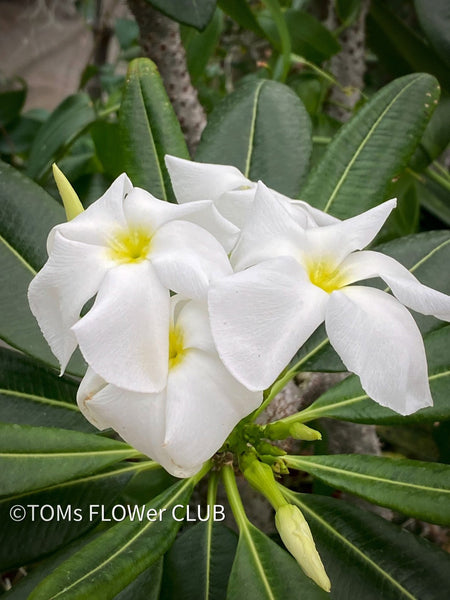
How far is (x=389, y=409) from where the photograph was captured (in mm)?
680

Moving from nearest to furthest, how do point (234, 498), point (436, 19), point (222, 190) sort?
point (222, 190) < point (234, 498) < point (436, 19)

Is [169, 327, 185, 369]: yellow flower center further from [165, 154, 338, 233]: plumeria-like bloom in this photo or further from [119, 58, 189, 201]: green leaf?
[119, 58, 189, 201]: green leaf

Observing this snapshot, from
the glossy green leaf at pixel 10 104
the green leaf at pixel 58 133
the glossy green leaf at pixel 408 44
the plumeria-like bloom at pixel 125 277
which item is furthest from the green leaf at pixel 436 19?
the glossy green leaf at pixel 10 104

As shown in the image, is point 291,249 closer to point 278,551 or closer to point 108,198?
point 108,198

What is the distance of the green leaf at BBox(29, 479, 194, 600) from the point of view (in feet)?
1.53

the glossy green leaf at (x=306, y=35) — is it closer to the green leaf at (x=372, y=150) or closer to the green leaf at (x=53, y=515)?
the green leaf at (x=372, y=150)

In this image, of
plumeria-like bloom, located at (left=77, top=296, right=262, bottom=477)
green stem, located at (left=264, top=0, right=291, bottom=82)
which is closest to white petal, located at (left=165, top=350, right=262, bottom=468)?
plumeria-like bloom, located at (left=77, top=296, right=262, bottom=477)

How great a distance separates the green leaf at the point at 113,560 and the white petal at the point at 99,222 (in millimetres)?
262

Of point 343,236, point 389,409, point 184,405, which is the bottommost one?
point 389,409

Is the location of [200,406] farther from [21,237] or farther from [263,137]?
[263,137]

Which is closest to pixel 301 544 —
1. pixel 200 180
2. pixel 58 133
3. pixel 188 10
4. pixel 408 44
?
pixel 200 180

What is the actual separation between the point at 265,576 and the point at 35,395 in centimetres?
35

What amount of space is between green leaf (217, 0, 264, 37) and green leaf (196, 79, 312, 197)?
27 centimetres

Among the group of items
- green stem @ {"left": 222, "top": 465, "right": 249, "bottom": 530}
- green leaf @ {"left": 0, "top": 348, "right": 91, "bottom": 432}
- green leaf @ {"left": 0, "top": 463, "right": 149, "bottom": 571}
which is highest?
green stem @ {"left": 222, "top": 465, "right": 249, "bottom": 530}
